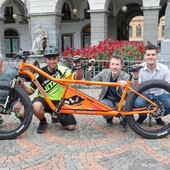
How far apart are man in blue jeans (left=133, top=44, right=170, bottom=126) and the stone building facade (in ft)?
39.3

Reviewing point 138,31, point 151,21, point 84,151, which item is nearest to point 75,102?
point 84,151

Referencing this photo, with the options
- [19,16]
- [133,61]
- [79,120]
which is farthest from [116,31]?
[79,120]

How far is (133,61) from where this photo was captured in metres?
7.88

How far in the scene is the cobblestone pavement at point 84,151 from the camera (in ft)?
10.5

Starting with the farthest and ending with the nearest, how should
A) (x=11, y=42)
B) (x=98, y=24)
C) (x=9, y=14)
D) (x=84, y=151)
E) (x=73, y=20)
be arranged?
1. (x=11, y=42)
2. (x=9, y=14)
3. (x=73, y=20)
4. (x=98, y=24)
5. (x=84, y=151)

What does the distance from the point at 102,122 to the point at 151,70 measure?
1.29 m

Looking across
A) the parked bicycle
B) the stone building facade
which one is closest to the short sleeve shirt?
the parked bicycle

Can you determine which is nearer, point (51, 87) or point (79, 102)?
point (79, 102)

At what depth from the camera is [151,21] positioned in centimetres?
→ 1555

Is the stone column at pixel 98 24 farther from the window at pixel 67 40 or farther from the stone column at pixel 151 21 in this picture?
the window at pixel 67 40

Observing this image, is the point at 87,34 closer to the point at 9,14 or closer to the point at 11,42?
the point at 11,42

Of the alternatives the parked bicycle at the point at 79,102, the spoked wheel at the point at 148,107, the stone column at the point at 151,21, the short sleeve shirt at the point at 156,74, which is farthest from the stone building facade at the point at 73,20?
the parked bicycle at the point at 79,102

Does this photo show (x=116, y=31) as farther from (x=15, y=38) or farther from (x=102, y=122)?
(x=102, y=122)

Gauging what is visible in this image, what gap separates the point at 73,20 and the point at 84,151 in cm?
2012
